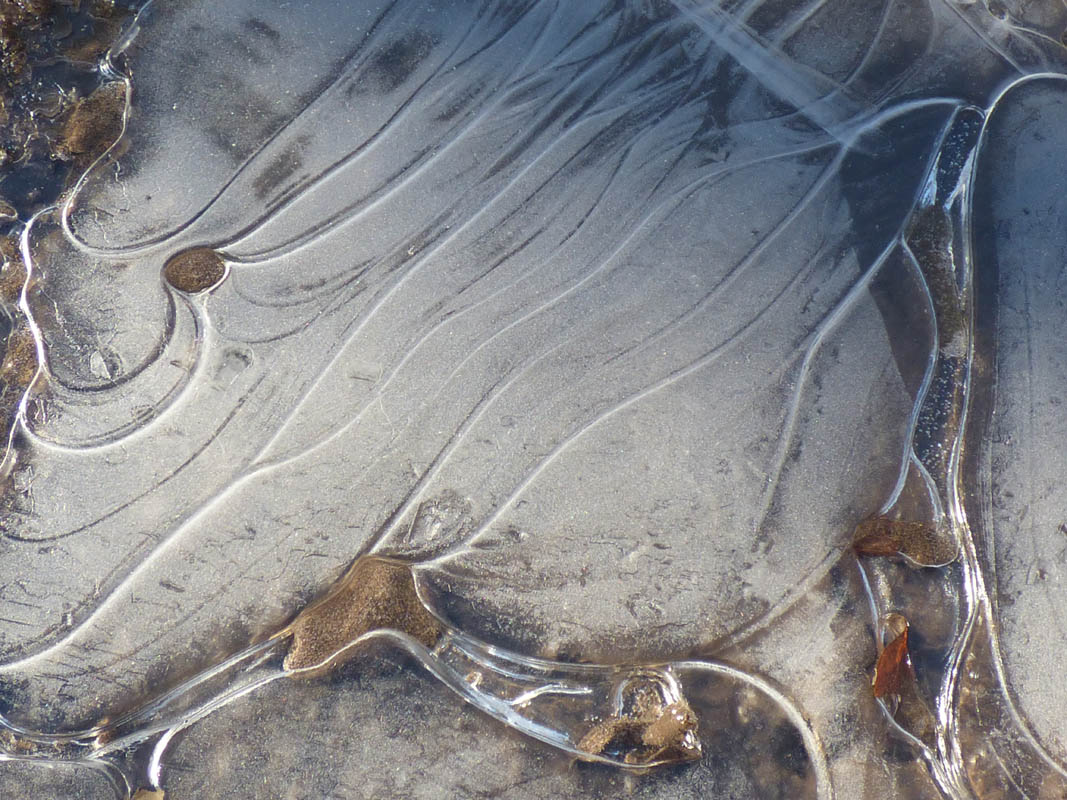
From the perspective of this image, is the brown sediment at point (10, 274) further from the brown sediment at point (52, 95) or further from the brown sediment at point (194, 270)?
the brown sediment at point (194, 270)

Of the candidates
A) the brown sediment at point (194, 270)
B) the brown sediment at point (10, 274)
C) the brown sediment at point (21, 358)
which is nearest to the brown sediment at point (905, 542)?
the brown sediment at point (194, 270)

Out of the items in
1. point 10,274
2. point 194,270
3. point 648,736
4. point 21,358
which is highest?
point 10,274

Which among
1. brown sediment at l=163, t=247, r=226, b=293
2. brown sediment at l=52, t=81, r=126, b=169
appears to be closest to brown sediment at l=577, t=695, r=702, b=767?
brown sediment at l=163, t=247, r=226, b=293

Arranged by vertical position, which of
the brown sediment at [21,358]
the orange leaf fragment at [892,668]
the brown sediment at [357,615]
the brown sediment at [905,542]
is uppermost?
the brown sediment at [21,358]

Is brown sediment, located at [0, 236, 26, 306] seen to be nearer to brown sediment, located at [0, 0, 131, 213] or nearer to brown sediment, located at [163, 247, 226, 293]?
brown sediment, located at [0, 0, 131, 213]

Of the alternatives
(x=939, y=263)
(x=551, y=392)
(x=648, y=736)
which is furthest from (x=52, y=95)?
(x=939, y=263)

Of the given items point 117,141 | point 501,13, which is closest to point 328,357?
point 117,141

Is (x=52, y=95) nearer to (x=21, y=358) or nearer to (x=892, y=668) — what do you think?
(x=21, y=358)
